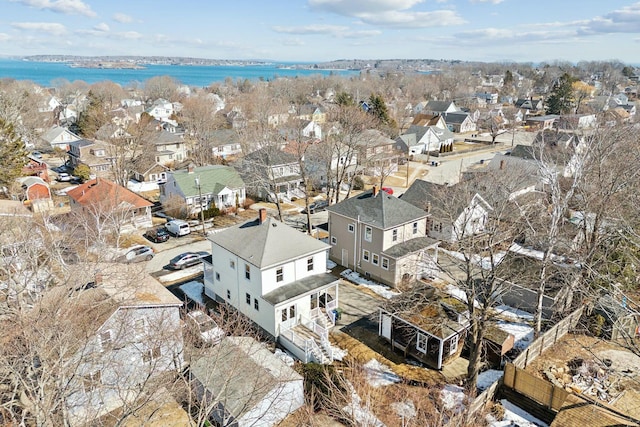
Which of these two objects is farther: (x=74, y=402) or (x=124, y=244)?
(x=124, y=244)

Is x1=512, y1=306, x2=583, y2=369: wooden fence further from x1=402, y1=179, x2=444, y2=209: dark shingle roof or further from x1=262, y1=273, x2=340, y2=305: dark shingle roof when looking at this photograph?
x1=402, y1=179, x2=444, y2=209: dark shingle roof

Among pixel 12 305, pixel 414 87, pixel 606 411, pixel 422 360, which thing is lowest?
pixel 422 360

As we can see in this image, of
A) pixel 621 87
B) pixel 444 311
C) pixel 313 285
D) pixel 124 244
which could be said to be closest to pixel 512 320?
pixel 444 311

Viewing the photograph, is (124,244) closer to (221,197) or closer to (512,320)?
(221,197)

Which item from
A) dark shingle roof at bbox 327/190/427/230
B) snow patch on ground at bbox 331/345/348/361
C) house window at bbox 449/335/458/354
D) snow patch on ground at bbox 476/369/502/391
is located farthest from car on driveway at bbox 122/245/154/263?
snow patch on ground at bbox 476/369/502/391

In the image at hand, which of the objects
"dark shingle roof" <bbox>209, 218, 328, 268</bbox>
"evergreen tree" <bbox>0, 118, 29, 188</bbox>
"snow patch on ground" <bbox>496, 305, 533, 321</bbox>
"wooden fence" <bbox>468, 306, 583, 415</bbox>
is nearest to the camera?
"wooden fence" <bbox>468, 306, 583, 415</bbox>

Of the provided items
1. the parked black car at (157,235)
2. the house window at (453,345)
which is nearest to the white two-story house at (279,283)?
the house window at (453,345)

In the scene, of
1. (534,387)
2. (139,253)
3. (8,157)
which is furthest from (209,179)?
(534,387)
